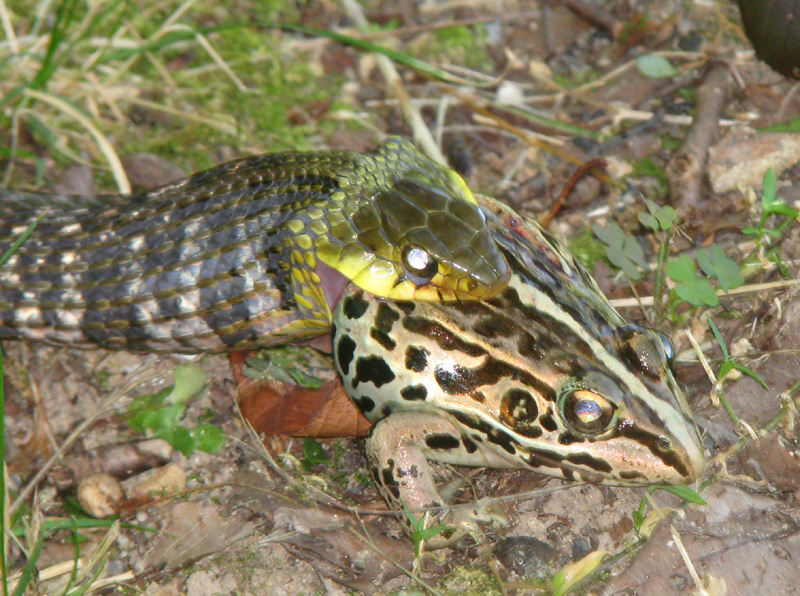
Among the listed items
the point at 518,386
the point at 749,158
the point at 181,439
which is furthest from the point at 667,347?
the point at 181,439

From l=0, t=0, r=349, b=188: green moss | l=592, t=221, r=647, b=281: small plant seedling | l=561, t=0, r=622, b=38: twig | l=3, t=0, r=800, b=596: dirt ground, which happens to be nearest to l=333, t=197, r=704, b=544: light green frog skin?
Answer: l=3, t=0, r=800, b=596: dirt ground

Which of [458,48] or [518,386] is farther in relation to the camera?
[458,48]

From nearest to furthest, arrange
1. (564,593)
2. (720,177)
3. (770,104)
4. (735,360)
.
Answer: (564,593) < (735,360) < (720,177) < (770,104)

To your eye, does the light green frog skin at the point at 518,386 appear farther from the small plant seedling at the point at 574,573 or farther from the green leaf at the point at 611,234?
the green leaf at the point at 611,234

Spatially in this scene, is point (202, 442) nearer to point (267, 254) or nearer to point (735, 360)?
point (267, 254)

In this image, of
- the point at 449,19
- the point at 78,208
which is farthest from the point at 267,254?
the point at 449,19

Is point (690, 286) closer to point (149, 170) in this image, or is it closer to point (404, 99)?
point (404, 99)

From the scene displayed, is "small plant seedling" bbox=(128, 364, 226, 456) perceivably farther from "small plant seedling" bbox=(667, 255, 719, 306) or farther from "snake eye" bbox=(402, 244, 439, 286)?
"small plant seedling" bbox=(667, 255, 719, 306)
